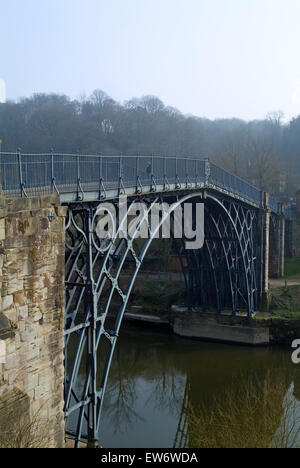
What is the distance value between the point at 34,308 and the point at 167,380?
1398cm

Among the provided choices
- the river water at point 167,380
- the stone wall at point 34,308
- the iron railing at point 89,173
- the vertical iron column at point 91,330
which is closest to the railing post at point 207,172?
the iron railing at point 89,173

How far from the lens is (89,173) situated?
11.5 metres

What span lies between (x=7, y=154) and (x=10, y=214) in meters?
A: 1.56

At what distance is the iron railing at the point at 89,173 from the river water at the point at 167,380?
780cm

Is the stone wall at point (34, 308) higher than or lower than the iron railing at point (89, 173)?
lower

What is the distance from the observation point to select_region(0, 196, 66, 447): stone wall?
7.66 meters

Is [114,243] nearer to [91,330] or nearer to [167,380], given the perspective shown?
[167,380]

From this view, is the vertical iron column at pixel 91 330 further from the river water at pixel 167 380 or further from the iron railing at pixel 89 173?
the river water at pixel 167 380

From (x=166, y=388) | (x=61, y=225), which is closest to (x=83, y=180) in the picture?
(x=61, y=225)

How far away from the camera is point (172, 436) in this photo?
619 inches

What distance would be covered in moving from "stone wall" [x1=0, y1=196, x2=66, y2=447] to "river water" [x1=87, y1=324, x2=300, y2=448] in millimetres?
7091

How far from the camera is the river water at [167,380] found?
16078 millimetres

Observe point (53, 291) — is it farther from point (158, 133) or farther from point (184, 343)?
point (158, 133)

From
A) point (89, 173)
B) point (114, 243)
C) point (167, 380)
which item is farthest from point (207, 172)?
point (89, 173)
